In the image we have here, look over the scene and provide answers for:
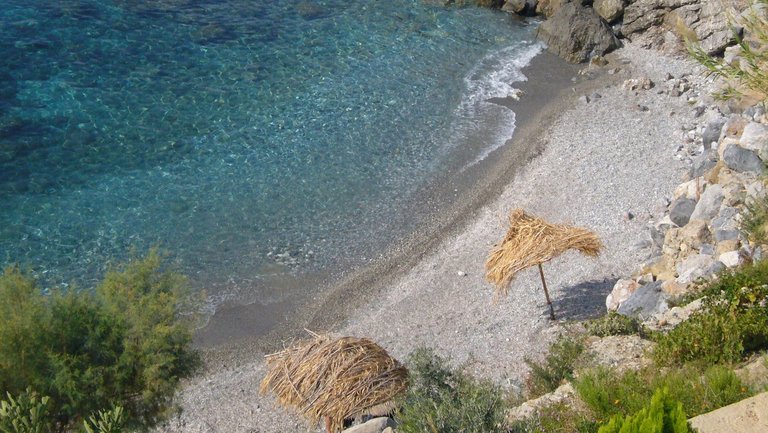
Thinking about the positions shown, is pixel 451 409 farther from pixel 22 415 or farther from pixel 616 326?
pixel 22 415

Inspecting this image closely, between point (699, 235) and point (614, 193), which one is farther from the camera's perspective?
point (614, 193)

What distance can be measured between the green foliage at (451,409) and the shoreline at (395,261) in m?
7.05

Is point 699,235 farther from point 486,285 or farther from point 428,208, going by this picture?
point 428,208

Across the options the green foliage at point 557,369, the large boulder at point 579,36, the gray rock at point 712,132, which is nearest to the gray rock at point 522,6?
the large boulder at point 579,36

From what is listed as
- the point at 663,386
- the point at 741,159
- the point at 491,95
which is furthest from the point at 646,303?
the point at 491,95

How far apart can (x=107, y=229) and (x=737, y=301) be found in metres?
17.0

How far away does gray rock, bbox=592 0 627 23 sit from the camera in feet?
109

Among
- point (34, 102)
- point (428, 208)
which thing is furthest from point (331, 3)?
point (428, 208)

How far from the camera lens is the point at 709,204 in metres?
18.1

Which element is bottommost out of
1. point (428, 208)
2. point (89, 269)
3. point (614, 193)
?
point (89, 269)

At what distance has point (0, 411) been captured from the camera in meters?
10.9

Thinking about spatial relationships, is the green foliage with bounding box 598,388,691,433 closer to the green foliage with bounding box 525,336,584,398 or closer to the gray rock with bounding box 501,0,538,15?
the green foliage with bounding box 525,336,584,398

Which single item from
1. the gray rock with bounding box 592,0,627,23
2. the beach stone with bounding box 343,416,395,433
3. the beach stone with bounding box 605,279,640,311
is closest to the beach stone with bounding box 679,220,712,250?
the beach stone with bounding box 605,279,640,311

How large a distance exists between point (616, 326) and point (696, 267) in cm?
261
